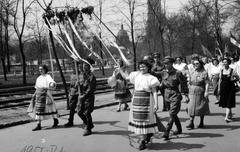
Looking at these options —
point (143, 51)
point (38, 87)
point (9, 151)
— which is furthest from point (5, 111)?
point (143, 51)

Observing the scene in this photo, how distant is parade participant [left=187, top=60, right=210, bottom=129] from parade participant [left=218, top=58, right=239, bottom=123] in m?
0.99

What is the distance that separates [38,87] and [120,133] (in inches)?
98.5

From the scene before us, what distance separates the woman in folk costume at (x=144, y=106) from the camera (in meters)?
4.96

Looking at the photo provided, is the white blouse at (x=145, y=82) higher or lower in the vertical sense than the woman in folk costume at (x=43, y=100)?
higher

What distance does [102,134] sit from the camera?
621 centimetres

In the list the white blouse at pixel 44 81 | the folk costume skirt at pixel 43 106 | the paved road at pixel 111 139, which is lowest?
the paved road at pixel 111 139

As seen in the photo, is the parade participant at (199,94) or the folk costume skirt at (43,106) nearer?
the parade participant at (199,94)

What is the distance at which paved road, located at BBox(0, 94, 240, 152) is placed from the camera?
512cm

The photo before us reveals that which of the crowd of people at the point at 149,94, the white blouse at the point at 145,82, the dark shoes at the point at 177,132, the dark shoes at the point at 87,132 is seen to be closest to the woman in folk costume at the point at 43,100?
the crowd of people at the point at 149,94

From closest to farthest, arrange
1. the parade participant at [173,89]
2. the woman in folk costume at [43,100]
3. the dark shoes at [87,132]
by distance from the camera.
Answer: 1. the parade participant at [173,89]
2. the dark shoes at [87,132]
3. the woman in folk costume at [43,100]

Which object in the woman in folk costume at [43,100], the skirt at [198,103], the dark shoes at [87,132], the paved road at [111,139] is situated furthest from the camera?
the woman in folk costume at [43,100]

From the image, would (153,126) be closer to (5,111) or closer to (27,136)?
(27,136)

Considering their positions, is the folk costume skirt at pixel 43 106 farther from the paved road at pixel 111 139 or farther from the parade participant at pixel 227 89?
the parade participant at pixel 227 89

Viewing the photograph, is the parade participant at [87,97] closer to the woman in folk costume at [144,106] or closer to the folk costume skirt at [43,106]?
the folk costume skirt at [43,106]
